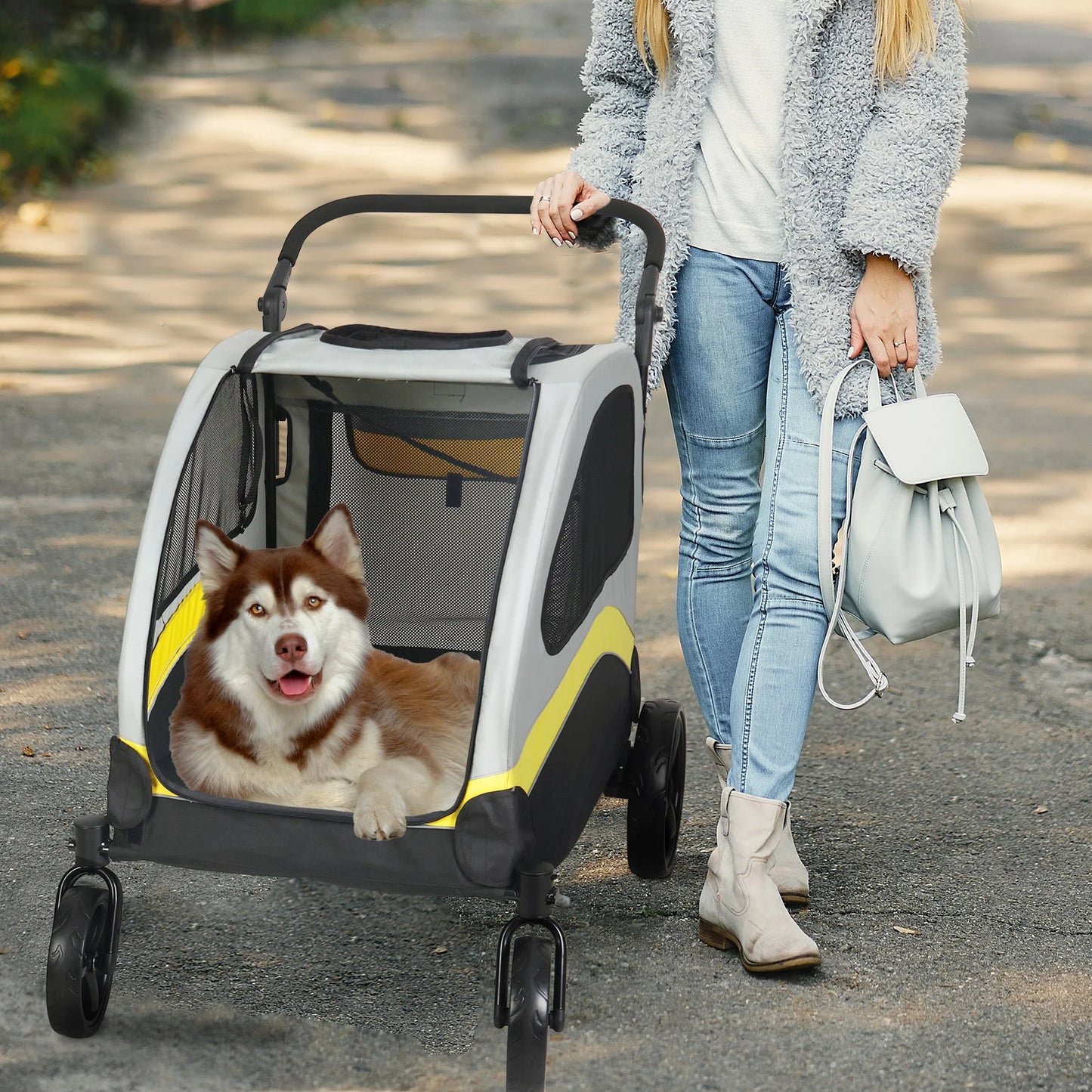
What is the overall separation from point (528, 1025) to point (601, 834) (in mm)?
958

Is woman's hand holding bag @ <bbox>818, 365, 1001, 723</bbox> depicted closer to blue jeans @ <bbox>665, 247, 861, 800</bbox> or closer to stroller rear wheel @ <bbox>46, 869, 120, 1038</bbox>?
blue jeans @ <bbox>665, 247, 861, 800</bbox>

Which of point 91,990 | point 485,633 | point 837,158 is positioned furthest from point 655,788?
point 837,158

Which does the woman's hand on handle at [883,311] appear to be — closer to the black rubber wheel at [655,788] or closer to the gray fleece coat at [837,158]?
the gray fleece coat at [837,158]

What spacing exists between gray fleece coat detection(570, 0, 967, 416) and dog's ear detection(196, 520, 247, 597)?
2.56 ft

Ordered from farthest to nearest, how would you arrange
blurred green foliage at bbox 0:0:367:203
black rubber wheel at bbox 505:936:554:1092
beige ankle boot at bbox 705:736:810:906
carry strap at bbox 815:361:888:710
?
blurred green foliage at bbox 0:0:367:203 < beige ankle boot at bbox 705:736:810:906 < carry strap at bbox 815:361:888:710 < black rubber wheel at bbox 505:936:554:1092

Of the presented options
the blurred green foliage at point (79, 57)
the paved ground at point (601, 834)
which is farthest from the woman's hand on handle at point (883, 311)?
the blurred green foliage at point (79, 57)

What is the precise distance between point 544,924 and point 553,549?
0.51 metres

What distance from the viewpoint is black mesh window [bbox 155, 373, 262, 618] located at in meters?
2.22

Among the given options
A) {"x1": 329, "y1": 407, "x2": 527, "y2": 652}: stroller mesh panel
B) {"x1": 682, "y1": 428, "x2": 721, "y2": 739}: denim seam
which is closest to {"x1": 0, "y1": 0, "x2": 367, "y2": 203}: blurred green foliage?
{"x1": 329, "y1": 407, "x2": 527, "y2": 652}: stroller mesh panel

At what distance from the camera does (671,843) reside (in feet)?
9.07

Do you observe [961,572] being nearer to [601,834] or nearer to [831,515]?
[831,515]

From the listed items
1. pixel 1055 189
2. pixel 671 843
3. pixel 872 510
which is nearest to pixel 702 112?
pixel 872 510

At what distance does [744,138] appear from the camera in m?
2.43

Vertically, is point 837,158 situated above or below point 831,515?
above
